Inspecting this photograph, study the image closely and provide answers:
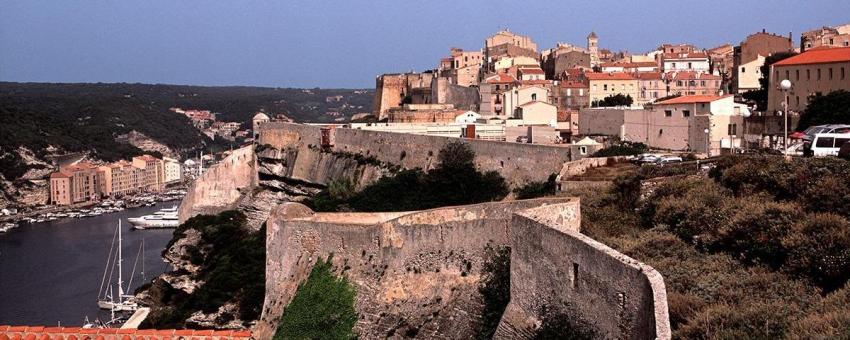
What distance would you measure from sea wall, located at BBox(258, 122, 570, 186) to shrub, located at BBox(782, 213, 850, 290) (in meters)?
10.8

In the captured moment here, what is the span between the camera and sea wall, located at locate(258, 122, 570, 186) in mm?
22031

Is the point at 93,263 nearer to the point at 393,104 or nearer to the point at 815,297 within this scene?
the point at 393,104

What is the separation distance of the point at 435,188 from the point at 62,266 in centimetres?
3590

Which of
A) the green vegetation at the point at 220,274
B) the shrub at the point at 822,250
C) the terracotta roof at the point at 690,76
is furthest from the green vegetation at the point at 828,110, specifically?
the terracotta roof at the point at 690,76

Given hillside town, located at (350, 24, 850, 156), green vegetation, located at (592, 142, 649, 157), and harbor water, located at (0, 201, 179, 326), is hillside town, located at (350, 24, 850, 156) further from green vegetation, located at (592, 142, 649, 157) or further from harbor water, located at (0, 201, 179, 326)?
harbor water, located at (0, 201, 179, 326)

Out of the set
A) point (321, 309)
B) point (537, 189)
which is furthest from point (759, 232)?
point (537, 189)

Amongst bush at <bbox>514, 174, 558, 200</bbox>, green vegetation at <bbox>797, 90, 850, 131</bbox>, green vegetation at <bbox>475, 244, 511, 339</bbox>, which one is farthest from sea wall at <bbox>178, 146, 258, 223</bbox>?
green vegetation at <bbox>475, 244, 511, 339</bbox>

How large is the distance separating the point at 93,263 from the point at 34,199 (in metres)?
41.6

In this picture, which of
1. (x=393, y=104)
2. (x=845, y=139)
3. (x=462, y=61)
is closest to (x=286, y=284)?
(x=845, y=139)

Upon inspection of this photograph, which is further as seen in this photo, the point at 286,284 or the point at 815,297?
the point at 286,284

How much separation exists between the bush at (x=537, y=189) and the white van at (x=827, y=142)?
4946mm

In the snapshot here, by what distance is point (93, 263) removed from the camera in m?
54.8

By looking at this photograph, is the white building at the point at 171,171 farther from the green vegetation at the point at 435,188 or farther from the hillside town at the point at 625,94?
the green vegetation at the point at 435,188

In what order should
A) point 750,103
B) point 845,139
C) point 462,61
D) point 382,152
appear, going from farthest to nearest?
1. point 462,61
2. point 750,103
3. point 382,152
4. point 845,139
